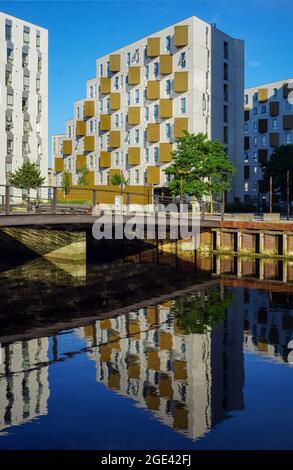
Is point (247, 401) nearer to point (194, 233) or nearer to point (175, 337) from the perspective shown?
point (175, 337)

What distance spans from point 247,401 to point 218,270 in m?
26.7

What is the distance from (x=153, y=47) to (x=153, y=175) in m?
18.4

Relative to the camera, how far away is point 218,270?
41000 millimetres

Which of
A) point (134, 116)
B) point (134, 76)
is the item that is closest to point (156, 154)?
point (134, 116)

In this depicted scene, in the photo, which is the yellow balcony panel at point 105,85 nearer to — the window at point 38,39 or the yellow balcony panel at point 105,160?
the yellow balcony panel at point 105,160

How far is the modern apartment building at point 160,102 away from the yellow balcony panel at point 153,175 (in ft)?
0.05

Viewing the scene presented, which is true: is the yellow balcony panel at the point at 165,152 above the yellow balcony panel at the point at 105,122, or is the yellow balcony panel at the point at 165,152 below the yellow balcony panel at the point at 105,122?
below

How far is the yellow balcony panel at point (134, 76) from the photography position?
8281cm

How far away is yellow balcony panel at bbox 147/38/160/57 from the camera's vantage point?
7900 centimetres

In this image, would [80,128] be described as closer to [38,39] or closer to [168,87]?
[38,39]

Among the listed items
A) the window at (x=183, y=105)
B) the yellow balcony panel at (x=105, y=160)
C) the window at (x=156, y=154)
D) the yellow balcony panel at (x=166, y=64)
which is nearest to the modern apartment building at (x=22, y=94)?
the yellow balcony panel at (x=105, y=160)

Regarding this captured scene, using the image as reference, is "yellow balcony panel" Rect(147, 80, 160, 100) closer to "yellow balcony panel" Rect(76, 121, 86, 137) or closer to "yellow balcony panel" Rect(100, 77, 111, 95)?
"yellow balcony panel" Rect(100, 77, 111, 95)

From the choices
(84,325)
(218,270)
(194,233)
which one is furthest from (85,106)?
(84,325)
